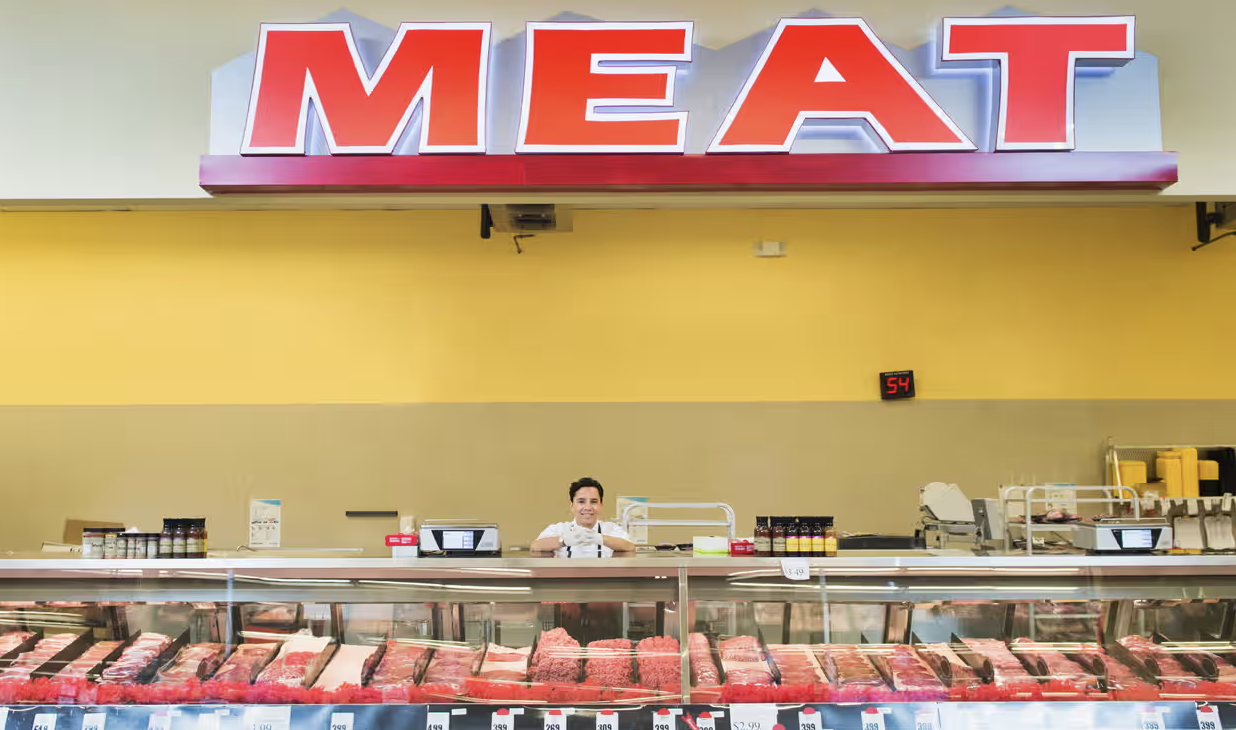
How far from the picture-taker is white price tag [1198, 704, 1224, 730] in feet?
10.2

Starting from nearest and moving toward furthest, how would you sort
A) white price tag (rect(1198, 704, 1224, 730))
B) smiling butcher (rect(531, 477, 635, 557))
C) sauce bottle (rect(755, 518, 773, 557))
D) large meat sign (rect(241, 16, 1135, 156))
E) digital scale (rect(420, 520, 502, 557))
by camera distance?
white price tag (rect(1198, 704, 1224, 730)) → sauce bottle (rect(755, 518, 773, 557)) → digital scale (rect(420, 520, 502, 557)) → large meat sign (rect(241, 16, 1135, 156)) → smiling butcher (rect(531, 477, 635, 557))

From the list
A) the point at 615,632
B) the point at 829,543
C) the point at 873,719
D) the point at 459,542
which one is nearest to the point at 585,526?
the point at 459,542

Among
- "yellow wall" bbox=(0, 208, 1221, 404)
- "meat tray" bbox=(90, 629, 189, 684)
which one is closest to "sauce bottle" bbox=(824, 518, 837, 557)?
"meat tray" bbox=(90, 629, 189, 684)

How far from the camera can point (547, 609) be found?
348cm

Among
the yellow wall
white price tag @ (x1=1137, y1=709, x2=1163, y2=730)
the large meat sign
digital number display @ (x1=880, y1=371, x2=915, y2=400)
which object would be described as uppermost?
the large meat sign

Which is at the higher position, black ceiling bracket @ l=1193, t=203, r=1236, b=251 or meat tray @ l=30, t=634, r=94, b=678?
black ceiling bracket @ l=1193, t=203, r=1236, b=251

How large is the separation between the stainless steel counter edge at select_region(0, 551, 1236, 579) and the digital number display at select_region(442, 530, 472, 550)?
0.41 m

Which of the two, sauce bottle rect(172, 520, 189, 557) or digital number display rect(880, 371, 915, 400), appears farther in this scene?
digital number display rect(880, 371, 915, 400)

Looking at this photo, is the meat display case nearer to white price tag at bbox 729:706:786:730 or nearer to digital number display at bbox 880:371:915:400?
white price tag at bbox 729:706:786:730

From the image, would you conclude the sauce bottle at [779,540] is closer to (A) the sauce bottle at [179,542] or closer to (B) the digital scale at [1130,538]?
(B) the digital scale at [1130,538]

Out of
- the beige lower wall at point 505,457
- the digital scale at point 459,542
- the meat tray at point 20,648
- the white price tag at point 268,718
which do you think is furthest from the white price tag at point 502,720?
the beige lower wall at point 505,457

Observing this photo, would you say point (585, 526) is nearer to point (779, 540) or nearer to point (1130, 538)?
point (779, 540)

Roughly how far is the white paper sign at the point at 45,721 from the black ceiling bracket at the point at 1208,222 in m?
7.39

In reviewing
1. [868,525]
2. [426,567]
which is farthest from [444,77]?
[868,525]
